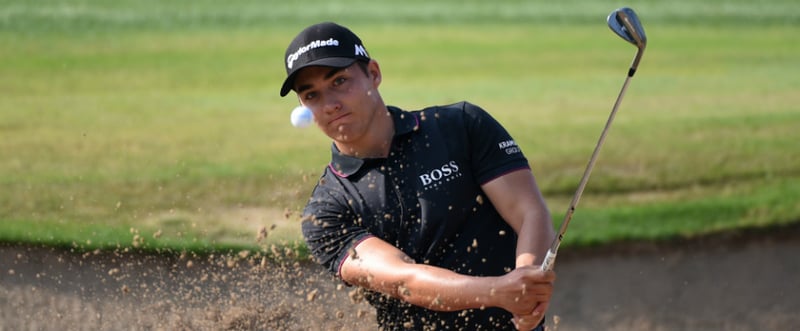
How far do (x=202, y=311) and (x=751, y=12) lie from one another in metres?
13.6

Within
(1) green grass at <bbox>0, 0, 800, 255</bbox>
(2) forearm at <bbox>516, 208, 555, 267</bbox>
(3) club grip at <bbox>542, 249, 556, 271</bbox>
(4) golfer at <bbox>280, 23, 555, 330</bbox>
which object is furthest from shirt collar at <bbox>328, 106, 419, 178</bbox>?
(1) green grass at <bbox>0, 0, 800, 255</bbox>

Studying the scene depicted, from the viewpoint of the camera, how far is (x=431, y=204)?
3383mm

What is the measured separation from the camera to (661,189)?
26.3ft

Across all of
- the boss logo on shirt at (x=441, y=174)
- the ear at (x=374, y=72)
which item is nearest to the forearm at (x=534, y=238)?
the boss logo on shirt at (x=441, y=174)

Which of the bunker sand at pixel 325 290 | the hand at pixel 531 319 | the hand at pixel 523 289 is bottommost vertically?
the bunker sand at pixel 325 290

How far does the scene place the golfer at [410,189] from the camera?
339 centimetres

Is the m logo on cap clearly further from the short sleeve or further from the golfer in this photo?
the short sleeve

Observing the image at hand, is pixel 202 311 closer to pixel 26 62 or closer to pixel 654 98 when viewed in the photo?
pixel 654 98

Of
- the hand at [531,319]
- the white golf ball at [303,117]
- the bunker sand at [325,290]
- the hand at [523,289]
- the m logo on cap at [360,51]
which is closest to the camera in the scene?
the hand at [523,289]

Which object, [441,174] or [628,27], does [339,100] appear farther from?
[628,27]

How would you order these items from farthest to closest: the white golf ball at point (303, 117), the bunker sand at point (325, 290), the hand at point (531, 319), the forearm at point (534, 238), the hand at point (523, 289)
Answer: the bunker sand at point (325, 290)
the white golf ball at point (303, 117)
the forearm at point (534, 238)
the hand at point (531, 319)
the hand at point (523, 289)

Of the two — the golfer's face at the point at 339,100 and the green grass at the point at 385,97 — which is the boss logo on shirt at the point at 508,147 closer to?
the golfer's face at the point at 339,100

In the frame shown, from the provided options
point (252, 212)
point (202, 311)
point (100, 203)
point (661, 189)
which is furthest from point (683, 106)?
point (202, 311)

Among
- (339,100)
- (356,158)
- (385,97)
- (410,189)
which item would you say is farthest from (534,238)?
(385,97)
